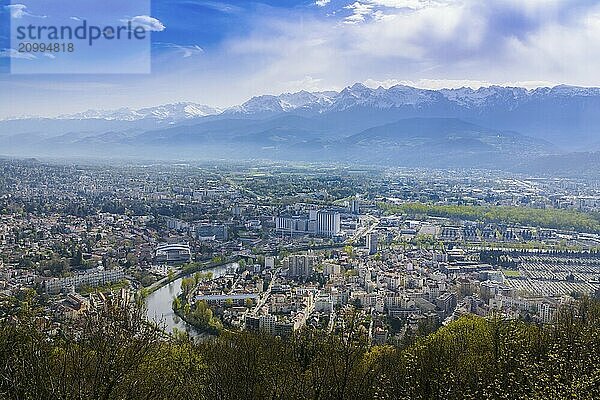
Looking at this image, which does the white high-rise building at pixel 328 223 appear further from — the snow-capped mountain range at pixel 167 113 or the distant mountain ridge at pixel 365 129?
the snow-capped mountain range at pixel 167 113

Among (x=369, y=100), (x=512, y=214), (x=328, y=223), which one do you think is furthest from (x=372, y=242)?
(x=369, y=100)

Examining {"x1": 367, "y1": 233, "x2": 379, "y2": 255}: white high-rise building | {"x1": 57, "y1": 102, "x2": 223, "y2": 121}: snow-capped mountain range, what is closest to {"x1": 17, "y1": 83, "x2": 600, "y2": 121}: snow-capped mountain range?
{"x1": 57, "y1": 102, "x2": 223, "y2": 121}: snow-capped mountain range

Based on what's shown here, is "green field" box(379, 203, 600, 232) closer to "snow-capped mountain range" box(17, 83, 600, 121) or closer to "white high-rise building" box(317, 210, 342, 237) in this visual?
"white high-rise building" box(317, 210, 342, 237)

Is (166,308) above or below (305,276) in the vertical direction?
below

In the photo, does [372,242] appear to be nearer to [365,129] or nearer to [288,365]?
[288,365]

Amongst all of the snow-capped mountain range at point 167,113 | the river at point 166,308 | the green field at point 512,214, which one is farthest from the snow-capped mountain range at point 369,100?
the river at point 166,308
